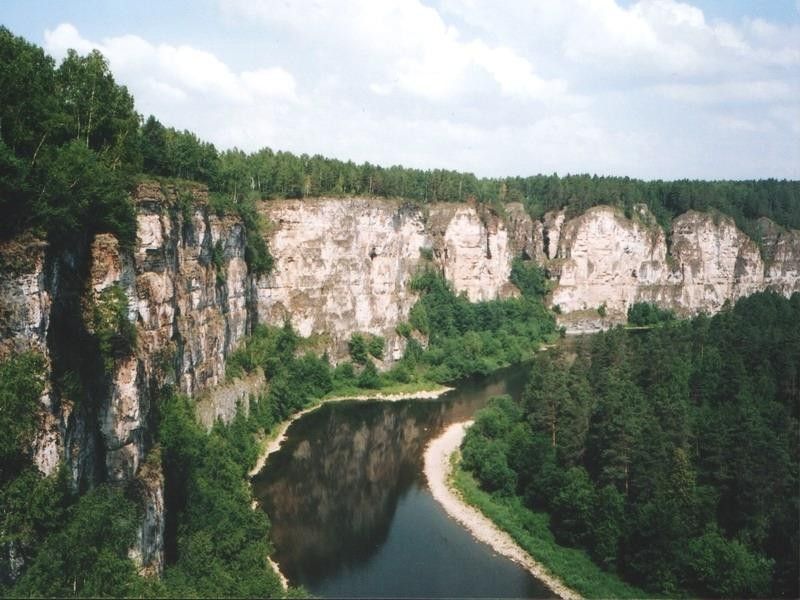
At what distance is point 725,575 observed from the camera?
2470 centimetres

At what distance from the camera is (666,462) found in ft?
94.4

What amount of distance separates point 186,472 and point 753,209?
307 ft

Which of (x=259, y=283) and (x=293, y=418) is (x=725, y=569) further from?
(x=259, y=283)

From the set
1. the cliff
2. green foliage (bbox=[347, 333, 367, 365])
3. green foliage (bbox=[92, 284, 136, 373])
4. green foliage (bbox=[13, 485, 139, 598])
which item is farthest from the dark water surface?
green foliage (bbox=[92, 284, 136, 373])

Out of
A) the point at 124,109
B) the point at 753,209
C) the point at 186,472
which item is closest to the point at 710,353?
the point at 186,472

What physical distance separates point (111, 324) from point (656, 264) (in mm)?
81728

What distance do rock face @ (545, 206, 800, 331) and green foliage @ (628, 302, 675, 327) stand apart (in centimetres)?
93

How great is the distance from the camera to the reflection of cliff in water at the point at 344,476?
101 feet

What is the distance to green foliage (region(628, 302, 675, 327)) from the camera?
87.9 m

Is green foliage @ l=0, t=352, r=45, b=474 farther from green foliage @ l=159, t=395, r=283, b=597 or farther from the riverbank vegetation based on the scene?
the riverbank vegetation

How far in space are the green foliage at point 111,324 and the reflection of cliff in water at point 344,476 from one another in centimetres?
1216

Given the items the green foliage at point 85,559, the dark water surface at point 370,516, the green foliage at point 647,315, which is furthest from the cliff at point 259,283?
the dark water surface at point 370,516

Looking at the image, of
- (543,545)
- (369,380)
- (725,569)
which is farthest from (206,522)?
(369,380)

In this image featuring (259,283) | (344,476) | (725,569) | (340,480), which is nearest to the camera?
(725,569)
